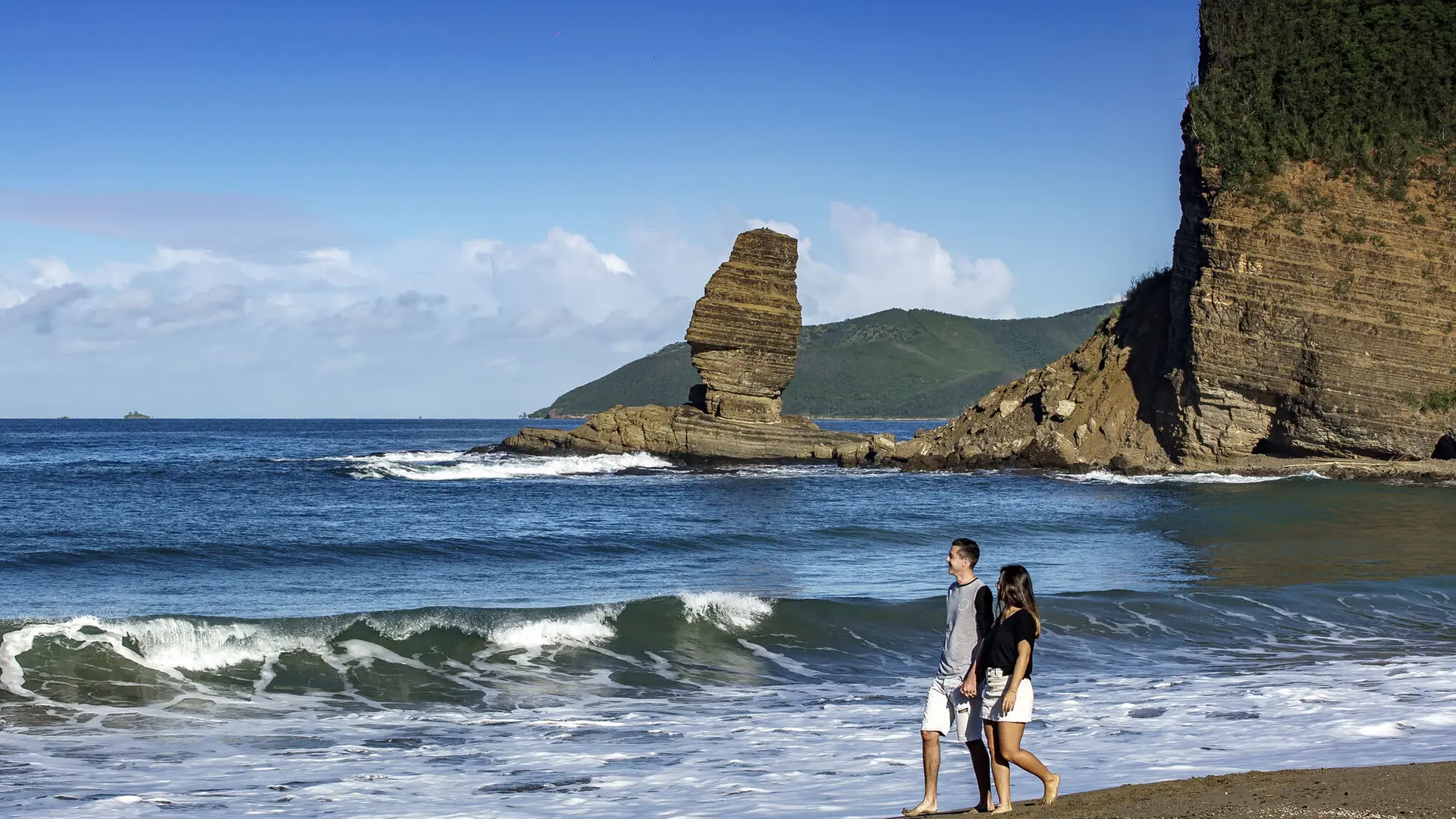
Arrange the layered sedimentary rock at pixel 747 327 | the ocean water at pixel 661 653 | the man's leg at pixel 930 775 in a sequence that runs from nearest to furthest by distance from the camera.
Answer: the man's leg at pixel 930 775
the ocean water at pixel 661 653
the layered sedimentary rock at pixel 747 327

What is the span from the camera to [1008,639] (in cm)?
600

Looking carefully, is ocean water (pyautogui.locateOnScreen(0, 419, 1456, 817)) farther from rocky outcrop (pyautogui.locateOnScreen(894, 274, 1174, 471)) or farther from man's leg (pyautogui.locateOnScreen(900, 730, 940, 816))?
rocky outcrop (pyautogui.locateOnScreen(894, 274, 1174, 471))

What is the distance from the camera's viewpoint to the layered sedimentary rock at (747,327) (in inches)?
1740

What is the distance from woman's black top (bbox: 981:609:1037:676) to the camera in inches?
→ 235

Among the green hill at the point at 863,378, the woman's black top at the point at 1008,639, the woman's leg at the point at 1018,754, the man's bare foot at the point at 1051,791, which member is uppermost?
the green hill at the point at 863,378

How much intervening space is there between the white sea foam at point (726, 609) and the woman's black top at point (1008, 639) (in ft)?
24.8

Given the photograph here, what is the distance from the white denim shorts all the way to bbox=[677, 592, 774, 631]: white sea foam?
7.20m

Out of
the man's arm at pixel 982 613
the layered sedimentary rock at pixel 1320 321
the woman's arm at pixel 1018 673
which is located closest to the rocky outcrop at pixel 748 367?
the layered sedimentary rock at pixel 1320 321

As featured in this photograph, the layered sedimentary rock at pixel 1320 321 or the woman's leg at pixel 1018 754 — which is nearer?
the woman's leg at pixel 1018 754

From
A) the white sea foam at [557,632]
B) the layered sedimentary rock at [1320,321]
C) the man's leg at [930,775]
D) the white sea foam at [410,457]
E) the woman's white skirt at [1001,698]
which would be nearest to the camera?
the woman's white skirt at [1001,698]

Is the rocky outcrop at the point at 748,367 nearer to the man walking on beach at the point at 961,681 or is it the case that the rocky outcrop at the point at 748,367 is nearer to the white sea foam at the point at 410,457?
the white sea foam at the point at 410,457

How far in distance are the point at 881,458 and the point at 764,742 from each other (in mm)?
34341

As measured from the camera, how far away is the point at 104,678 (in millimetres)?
11031

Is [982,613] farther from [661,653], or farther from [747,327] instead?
[747,327]
